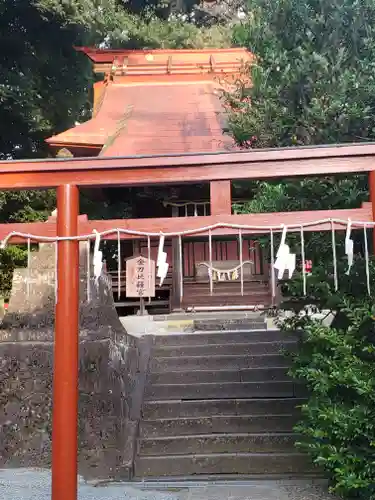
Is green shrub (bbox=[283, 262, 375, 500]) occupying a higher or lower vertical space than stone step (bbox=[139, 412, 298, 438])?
higher

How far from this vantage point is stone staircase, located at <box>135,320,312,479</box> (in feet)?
17.8

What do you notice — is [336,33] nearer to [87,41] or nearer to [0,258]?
[0,258]

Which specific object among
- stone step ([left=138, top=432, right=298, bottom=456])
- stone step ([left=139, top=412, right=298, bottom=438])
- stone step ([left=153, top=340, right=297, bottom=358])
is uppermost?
stone step ([left=153, top=340, right=297, bottom=358])

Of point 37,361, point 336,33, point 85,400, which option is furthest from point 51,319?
point 336,33

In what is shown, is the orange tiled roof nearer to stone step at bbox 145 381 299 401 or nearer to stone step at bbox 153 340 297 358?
stone step at bbox 153 340 297 358

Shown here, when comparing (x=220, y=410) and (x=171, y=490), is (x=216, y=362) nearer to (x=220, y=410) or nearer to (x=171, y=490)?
(x=220, y=410)

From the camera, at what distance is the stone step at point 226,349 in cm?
730

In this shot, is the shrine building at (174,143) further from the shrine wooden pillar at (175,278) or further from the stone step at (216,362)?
the stone step at (216,362)

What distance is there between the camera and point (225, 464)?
5438mm

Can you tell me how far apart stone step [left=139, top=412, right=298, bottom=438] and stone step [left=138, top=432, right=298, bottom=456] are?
131 millimetres

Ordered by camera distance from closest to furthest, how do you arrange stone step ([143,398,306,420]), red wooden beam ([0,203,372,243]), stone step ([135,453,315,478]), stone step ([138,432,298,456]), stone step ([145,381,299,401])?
red wooden beam ([0,203,372,243]) → stone step ([135,453,315,478]) → stone step ([138,432,298,456]) → stone step ([143,398,306,420]) → stone step ([145,381,299,401])

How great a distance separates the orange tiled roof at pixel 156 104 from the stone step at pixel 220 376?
162 inches

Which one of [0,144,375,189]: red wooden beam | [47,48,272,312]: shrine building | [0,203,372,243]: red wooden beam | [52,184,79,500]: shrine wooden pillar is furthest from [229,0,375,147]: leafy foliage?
[47,48,272,312]: shrine building

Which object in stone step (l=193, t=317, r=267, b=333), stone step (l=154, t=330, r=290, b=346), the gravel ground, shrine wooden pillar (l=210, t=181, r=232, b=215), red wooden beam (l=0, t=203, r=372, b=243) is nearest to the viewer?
red wooden beam (l=0, t=203, r=372, b=243)
